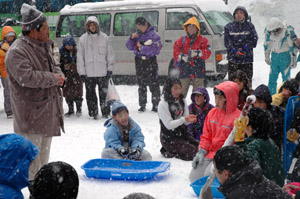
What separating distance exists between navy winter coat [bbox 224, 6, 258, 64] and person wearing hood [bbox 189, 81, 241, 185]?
3.51m

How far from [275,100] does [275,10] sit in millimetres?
24245

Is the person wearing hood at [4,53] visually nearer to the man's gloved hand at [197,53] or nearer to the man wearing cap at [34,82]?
the man's gloved hand at [197,53]

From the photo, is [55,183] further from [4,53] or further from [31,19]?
[4,53]

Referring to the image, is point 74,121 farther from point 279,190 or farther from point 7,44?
point 279,190

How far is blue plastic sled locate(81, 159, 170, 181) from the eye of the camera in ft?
16.6

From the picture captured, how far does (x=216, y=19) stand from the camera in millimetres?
12094

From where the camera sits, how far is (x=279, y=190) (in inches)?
114

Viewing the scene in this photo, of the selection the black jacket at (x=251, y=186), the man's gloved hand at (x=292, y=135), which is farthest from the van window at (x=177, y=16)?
the black jacket at (x=251, y=186)

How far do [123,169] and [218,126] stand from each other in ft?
4.09

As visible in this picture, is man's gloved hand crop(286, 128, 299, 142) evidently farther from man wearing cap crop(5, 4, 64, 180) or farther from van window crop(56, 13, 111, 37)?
van window crop(56, 13, 111, 37)

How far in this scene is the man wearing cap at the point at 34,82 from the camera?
4.14 metres

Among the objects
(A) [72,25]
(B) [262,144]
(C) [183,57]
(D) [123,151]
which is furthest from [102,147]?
(A) [72,25]

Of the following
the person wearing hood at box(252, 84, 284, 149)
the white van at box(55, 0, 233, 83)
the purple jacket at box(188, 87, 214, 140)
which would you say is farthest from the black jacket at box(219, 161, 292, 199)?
the white van at box(55, 0, 233, 83)

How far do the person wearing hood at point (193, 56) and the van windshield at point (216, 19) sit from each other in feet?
11.1
